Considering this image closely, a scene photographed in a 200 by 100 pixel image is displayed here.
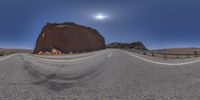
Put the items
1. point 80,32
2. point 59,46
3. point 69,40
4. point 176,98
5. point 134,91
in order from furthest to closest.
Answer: point 80,32 → point 69,40 → point 59,46 → point 134,91 → point 176,98

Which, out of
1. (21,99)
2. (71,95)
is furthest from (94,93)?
(21,99)

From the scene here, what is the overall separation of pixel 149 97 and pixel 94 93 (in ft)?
3.73

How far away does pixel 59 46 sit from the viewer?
86188 mm

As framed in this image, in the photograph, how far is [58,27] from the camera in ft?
320

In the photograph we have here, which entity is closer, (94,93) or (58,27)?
(94,93)

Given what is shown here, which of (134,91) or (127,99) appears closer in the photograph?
(127,99)

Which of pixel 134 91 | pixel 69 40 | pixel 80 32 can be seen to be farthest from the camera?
pixel 80 32

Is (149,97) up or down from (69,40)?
down

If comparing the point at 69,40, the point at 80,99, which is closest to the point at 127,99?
the point at 80,99

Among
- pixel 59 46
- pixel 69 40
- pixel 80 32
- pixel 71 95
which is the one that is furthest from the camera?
pixel 80 32

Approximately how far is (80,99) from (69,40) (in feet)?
294

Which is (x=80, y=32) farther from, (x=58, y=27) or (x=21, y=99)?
(x=21, y=99)

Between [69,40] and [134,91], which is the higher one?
[69,40]

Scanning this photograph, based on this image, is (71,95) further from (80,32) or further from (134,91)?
(80,32)
